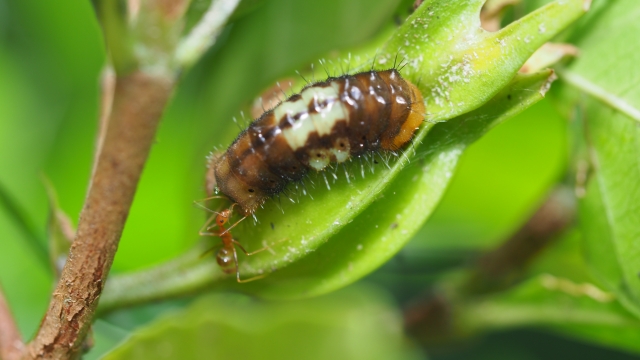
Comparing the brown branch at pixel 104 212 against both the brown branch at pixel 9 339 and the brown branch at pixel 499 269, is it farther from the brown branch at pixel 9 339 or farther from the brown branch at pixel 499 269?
the brown branch at pixel 499 269

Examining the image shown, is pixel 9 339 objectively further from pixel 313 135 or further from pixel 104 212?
pixel 313 135

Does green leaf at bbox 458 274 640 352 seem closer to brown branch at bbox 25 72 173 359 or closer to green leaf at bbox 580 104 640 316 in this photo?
green leaf at bbox 580 104 640 316

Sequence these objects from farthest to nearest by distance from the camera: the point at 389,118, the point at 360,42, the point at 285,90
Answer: the point at 360,42 → the point at 285,90 → the point at 389,118

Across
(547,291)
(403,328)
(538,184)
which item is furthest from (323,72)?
(538,184)

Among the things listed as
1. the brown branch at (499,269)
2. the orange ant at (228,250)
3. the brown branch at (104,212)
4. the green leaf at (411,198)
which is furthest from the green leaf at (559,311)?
the brown branch at (104,212)

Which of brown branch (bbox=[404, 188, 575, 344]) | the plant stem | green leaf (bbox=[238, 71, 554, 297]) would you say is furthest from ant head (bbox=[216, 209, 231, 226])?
brown branch (bbox=[404, 188, 575, 344])

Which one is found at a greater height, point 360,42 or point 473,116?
point 360,42

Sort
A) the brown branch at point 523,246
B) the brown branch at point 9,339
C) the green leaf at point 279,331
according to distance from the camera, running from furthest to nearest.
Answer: the brown branch at point 523,246 < the green leaf at point 279,331 < the brown branch at point 9,339

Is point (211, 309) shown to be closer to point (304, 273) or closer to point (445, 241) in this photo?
point (304, 273)
